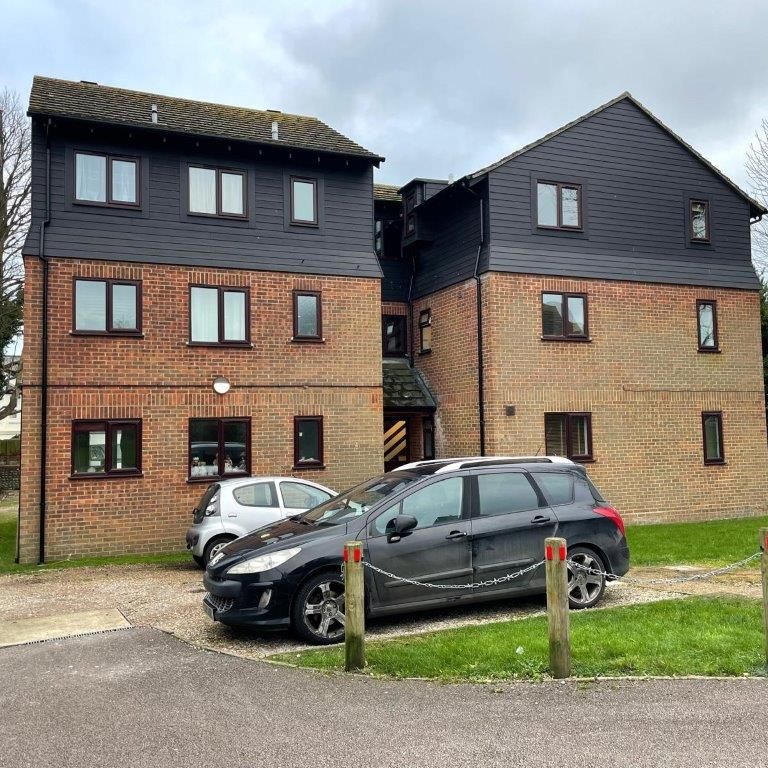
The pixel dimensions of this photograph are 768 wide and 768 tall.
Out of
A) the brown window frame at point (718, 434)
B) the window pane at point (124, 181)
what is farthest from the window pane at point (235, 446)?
the brown window frame at point (718, 434)

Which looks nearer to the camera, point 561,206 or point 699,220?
point 561,206

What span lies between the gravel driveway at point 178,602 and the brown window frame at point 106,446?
6.98 ft

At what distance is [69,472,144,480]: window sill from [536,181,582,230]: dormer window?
33.4 feet

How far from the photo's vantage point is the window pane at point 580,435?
17.3 m

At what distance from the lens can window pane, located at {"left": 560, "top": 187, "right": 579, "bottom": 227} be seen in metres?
17.8

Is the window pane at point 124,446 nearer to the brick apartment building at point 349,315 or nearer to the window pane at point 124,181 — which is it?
the brick apartment building at point 349,315

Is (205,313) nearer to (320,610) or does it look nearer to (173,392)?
(173,392)

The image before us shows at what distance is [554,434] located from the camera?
17.3 metres

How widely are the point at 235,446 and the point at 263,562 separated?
27.6 ft

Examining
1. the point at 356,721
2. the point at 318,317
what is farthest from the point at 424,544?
the point at 318,317

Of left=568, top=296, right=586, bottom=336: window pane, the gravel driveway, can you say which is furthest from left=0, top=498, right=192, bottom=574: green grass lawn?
left=568, top=296, right=586, bottom=336: window pane

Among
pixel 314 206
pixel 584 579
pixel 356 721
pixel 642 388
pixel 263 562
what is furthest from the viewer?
pixel 642 388

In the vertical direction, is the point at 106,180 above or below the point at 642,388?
above

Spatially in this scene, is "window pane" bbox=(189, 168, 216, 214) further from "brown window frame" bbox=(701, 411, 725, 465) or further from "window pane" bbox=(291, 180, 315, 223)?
"brown window frame" bbox=(701, 411, 725, 465)
